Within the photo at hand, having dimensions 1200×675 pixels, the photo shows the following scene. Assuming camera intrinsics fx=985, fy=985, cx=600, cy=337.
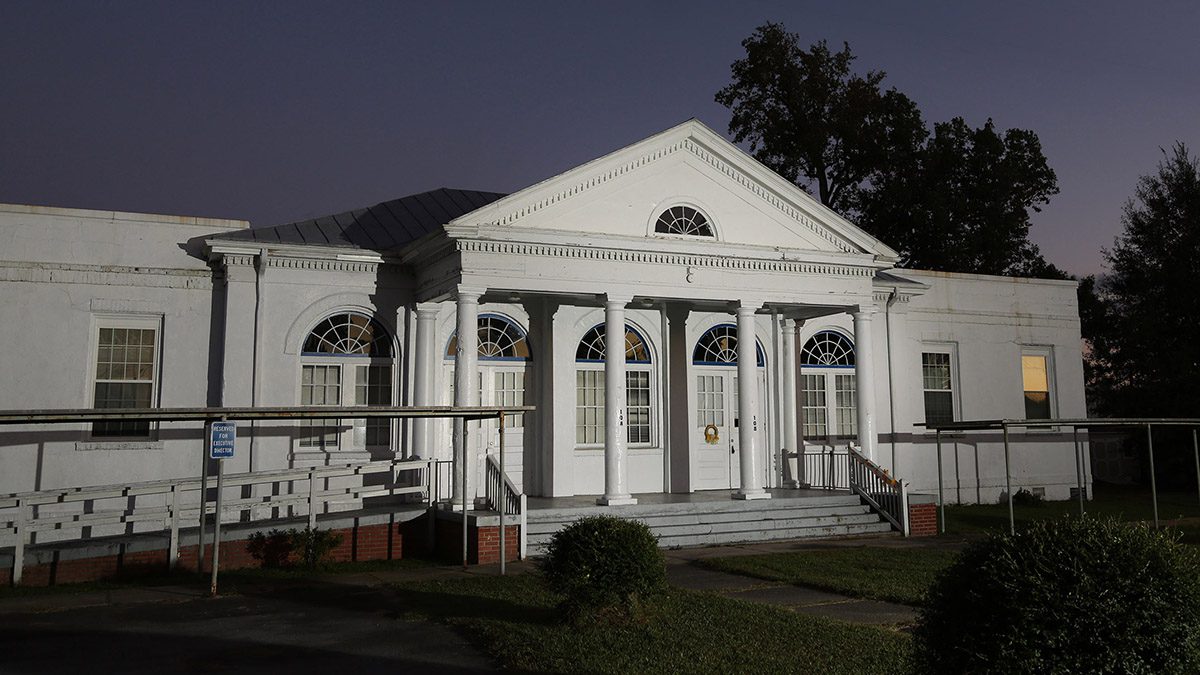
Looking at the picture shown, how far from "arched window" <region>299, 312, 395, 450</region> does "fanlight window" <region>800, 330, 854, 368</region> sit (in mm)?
8242

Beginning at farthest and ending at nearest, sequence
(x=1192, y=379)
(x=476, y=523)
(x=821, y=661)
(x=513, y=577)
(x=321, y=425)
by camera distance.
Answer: (x=1192, y=379)
(x=321, y=425)
(x=476, y=523)
(x=513, y=577)
(x=821, y=661)

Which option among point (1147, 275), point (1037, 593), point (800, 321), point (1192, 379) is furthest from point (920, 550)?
point (1147, 275)

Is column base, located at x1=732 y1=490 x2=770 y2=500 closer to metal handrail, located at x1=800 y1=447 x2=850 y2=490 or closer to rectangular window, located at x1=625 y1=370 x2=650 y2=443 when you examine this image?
metal handrail, located at x1=800 y1=447 x2=850 y2=490

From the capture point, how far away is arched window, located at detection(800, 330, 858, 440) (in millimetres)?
19297

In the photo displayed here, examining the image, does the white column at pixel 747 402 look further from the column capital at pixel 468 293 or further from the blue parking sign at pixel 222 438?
the blue parking sign at pixel 222 438

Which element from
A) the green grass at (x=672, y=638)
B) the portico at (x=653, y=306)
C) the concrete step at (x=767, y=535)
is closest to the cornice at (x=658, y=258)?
the portico at (x=653, y=306)

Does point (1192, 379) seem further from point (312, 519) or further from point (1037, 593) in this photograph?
point (1037, 593)

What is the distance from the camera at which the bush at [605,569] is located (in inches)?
329

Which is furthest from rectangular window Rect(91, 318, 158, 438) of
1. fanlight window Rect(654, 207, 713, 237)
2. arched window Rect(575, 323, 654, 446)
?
fanlight window Rect(654, 207, 713, 237)

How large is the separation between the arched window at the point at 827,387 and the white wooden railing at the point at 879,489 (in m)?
2.47

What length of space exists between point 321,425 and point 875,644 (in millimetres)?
10151

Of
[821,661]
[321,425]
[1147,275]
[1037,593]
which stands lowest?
[821,661]

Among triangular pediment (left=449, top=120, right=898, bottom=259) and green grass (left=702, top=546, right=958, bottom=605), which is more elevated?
triangular pediment (left=449, top=120, right=898, bottom=259)

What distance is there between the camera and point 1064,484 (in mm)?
21312
